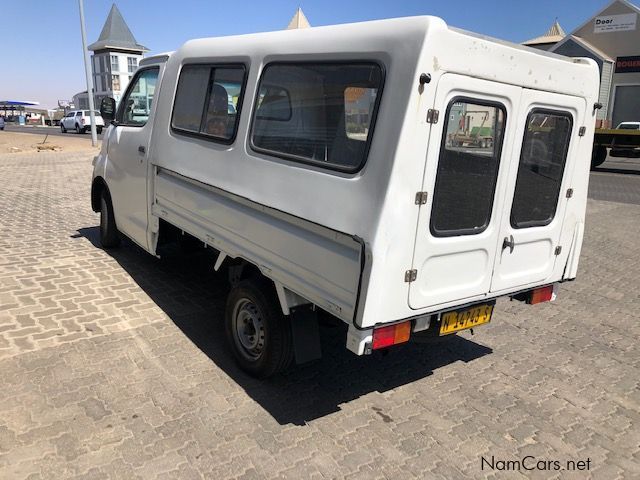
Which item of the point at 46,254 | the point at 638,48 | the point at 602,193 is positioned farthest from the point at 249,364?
the point at 638,48

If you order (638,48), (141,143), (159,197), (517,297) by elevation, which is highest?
(638,48)

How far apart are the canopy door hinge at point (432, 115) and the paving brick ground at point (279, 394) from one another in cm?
190

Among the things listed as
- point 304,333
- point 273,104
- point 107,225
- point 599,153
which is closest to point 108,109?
point 107,225

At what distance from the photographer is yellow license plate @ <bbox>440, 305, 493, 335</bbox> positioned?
329cm

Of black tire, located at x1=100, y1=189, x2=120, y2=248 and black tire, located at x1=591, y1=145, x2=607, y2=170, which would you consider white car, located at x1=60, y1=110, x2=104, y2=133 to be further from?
black tire, located at x1=100, y1=189, x2=120, y2=248

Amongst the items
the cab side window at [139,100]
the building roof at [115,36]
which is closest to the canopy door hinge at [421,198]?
the cab side window at [139,100]

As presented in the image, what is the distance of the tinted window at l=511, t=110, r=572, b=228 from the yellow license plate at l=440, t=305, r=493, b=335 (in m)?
0.62

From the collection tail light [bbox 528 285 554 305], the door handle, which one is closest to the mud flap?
the door handle

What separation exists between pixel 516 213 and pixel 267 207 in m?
1.66

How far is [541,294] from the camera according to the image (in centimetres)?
387

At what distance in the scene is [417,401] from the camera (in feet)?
11.7

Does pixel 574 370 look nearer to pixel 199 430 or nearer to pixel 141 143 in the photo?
pixel 199 430

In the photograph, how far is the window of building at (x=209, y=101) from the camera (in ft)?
12.7

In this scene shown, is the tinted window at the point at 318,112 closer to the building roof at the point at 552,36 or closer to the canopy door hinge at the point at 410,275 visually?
the canopy door hinge at the point at 410,275
